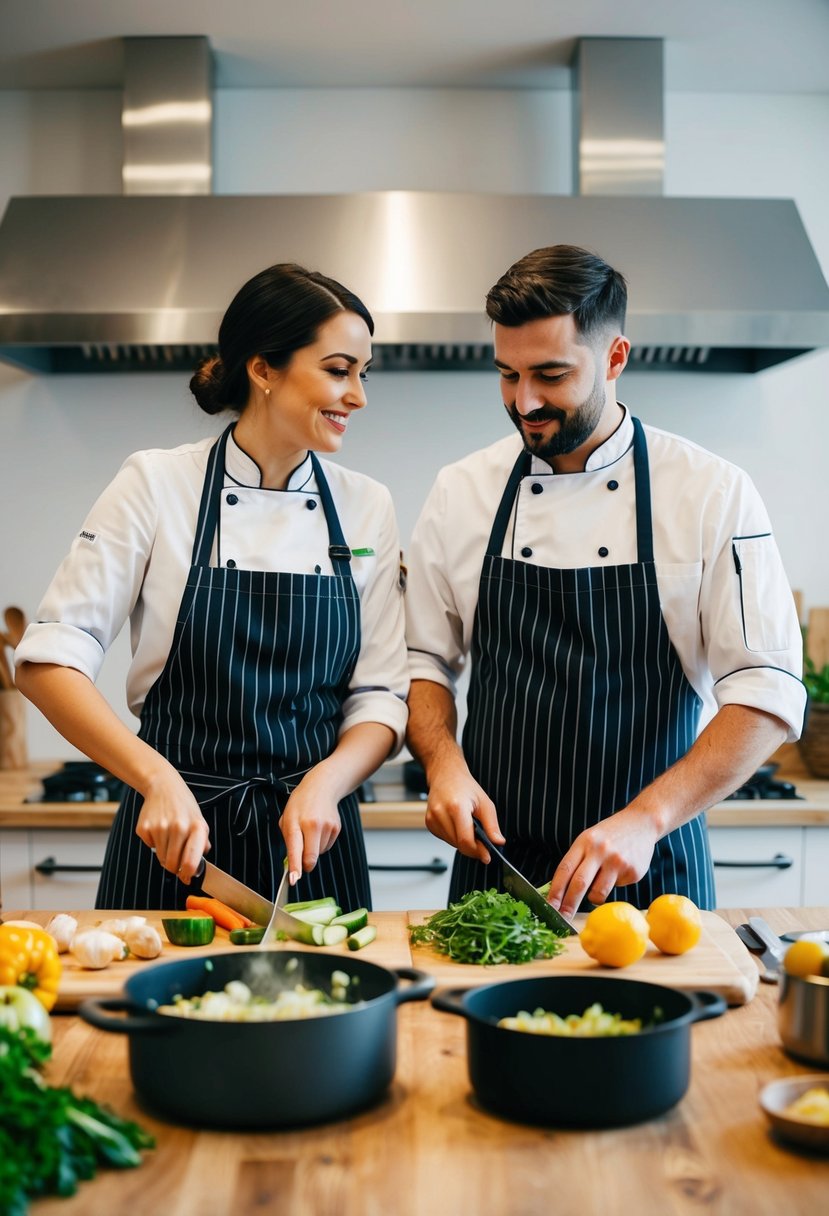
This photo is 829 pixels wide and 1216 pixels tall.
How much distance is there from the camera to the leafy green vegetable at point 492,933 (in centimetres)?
153

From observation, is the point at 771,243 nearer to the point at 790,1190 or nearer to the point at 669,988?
the point at 669,988

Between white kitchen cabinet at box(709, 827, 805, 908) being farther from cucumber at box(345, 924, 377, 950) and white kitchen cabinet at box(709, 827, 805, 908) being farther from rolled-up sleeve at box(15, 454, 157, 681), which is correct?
rolled-up sleeve at box(15, 454, 157, 681)

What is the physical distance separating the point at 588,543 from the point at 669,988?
0.91 metres

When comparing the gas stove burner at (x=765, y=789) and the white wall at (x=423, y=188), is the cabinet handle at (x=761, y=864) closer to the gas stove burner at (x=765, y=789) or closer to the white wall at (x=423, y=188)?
the gas stove burner at (x=765, y=789)

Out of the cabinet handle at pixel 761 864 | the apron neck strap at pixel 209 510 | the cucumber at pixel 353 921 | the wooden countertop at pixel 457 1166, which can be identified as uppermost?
the apron neck strap at pixel 209 510

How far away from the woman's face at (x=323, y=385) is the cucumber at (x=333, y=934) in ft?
2.52

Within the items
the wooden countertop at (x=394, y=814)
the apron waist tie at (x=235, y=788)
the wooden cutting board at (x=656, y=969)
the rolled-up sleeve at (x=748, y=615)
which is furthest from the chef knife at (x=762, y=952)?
the wooden countertop at (x=394, y=814)

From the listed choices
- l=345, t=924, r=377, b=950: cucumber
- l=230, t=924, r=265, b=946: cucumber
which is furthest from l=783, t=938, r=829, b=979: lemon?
l=230, t=924, r=265, b=946: cucumber

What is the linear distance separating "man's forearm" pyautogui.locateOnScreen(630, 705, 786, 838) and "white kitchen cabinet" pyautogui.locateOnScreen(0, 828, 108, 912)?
5.38 feet

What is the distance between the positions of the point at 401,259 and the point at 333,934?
189 cm

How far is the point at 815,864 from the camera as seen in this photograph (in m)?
2.98

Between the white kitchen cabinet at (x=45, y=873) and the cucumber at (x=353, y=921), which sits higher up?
the cucumber at (x=353, y=921)

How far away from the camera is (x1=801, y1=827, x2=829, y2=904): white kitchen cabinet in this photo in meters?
2.97

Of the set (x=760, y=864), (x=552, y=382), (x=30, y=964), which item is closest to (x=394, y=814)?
(x=760, y=864)
